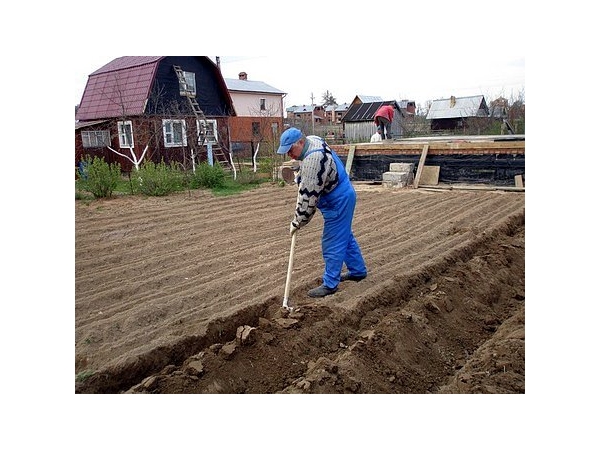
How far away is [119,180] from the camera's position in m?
8.79

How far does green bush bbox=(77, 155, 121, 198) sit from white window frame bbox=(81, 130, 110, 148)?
2230 mm

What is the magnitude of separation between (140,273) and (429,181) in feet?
21.9

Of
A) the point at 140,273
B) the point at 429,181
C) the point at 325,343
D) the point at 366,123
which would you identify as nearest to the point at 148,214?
the point at 140,273

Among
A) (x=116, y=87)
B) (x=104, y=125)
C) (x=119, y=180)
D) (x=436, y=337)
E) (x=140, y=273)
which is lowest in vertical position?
(x=436, y=337)

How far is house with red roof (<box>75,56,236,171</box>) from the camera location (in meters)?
10.4

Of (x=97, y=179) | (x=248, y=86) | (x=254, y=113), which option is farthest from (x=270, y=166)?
(x=248, y=86)

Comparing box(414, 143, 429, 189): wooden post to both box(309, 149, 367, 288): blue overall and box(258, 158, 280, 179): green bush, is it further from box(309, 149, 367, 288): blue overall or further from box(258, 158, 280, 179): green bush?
box(309, 149, 367, 288): blue overall

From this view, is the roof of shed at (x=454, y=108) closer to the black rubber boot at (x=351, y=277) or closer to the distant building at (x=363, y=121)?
the distant building at (x=363, y=121)

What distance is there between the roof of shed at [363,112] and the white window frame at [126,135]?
15124 mm

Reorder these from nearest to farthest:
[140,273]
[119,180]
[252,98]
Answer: [140,273], [119,180], [252,98]

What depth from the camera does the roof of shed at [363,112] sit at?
80.6 feet

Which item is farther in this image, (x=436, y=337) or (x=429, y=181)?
(x=429, y=181)
